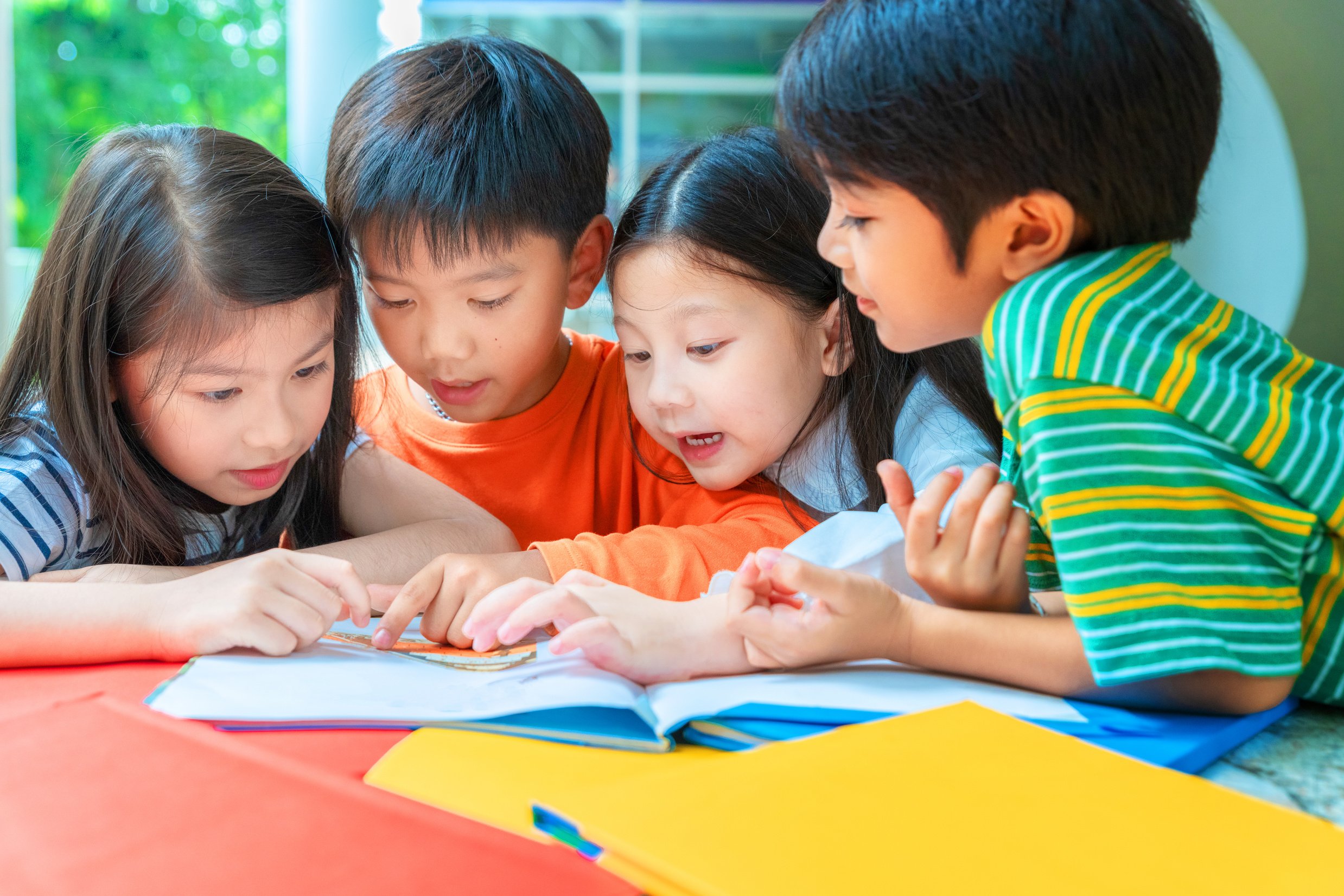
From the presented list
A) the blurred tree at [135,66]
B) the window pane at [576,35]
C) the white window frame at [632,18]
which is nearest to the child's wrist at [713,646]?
the white window frame at [632,18]

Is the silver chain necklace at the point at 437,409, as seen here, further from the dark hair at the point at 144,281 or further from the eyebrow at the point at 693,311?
the eyebrow at the point at 693,311

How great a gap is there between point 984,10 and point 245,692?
613 millimetres

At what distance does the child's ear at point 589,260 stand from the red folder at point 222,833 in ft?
2.29

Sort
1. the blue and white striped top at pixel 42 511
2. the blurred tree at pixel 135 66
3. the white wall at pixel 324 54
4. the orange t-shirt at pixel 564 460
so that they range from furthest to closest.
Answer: the blurred tree at pixel 135 66 < the white wall at pixel 324 54 < the orange t-shirt at pixel 564 460 < the blue and white striped top at pixel 42 511

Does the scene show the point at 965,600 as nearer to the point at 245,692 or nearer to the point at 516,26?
the point at 245,692

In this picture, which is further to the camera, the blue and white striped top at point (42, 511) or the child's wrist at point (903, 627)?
the blue and white striped top at point (42, 511)

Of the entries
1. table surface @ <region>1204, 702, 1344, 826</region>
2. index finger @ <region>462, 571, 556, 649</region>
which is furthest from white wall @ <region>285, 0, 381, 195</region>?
table surface @ <region>1204, 702, 1344, 826</region>

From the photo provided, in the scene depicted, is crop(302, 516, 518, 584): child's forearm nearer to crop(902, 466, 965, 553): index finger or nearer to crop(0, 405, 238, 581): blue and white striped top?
crop(0, 405, 238, 581): blue and white striped top

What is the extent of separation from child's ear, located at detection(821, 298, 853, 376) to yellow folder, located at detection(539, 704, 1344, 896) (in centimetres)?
58

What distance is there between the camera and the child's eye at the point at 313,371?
1007mm

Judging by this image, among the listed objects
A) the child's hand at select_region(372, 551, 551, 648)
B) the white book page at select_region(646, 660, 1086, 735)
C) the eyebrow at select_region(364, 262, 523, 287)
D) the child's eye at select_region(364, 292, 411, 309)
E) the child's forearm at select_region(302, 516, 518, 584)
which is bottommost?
the child's forearm at select_region(302, 516, 518, 584)

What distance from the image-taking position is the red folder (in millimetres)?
432

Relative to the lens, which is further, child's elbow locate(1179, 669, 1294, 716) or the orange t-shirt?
the orange t-shirt

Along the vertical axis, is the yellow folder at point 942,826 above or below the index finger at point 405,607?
above
